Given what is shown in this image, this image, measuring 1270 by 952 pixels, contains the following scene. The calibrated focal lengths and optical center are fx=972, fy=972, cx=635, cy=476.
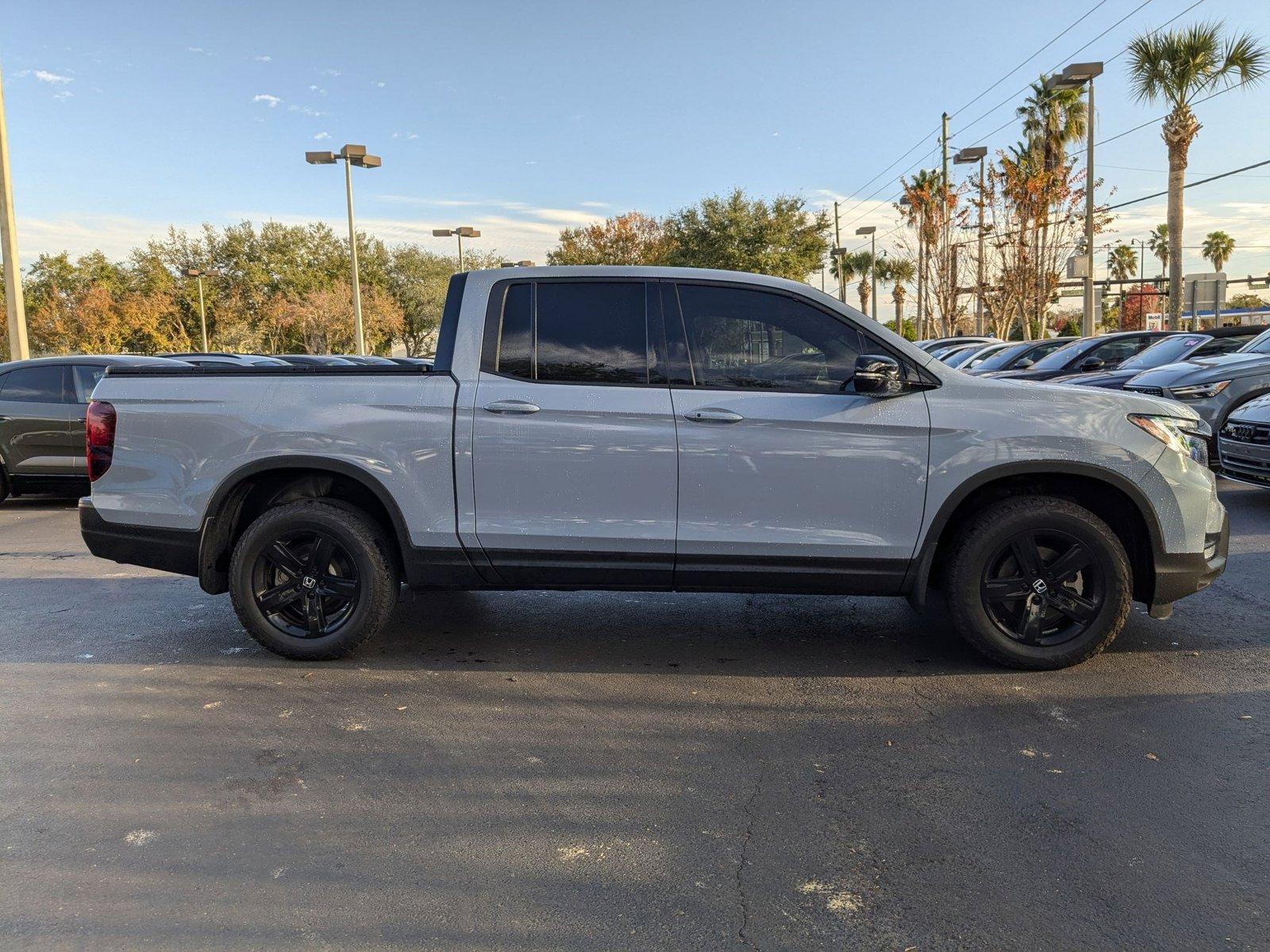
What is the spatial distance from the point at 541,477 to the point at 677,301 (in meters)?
1.07

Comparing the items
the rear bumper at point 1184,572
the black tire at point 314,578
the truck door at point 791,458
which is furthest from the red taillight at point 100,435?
the rear bumper at point 1184,572

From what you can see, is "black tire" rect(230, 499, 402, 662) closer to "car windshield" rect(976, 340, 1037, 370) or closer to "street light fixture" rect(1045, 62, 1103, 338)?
A: "car windshield" rect(976, 340, 1037, 370)

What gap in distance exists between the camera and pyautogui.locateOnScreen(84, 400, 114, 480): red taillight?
483cm

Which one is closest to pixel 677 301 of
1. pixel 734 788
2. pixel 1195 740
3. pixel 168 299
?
pixel 734 788

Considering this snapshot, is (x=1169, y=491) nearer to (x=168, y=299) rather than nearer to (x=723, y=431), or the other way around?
(x=723, y=431)

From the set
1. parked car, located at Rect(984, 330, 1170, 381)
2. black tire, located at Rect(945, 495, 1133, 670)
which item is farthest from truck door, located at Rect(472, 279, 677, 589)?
parked car, located at Rect(984, 330, 1170, 381)

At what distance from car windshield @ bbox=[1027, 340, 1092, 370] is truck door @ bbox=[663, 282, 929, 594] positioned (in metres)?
11.9

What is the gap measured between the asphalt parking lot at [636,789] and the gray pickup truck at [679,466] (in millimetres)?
467

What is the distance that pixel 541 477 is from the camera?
4539 millimetres

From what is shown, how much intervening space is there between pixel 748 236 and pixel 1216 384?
35742 mm

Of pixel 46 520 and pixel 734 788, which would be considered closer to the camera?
pixel 734 788

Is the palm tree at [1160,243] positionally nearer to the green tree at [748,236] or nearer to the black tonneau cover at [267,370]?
the green tree at [748,236]

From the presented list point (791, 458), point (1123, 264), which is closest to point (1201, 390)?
point (791, 458)

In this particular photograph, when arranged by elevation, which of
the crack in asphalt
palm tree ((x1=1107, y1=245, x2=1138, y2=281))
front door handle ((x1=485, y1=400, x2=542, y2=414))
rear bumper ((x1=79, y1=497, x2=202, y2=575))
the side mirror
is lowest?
the crack in asphalt
